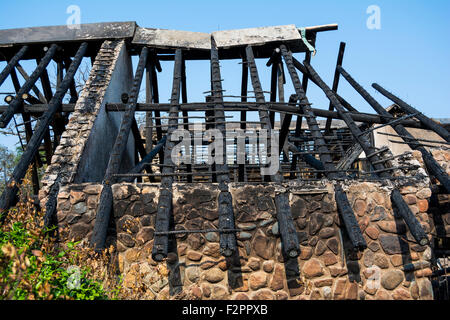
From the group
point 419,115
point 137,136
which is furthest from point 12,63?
point 419,115

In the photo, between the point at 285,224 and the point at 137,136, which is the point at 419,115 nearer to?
the point at 285,224

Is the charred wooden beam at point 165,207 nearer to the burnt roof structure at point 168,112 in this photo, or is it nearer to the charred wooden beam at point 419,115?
the burnt roof structure at point 168,112

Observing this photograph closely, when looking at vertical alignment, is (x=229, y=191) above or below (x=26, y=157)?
below

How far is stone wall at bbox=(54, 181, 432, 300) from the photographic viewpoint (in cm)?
438

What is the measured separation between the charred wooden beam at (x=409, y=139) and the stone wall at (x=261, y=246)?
1.61 metres

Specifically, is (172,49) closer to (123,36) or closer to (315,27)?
(123,36)

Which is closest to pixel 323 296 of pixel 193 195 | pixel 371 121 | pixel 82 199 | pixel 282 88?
pixel 193 195

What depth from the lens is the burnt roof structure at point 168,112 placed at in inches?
178

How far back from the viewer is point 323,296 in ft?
14.5

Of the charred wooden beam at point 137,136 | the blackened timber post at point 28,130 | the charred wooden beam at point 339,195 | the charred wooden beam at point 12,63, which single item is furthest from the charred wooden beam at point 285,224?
the charred wooden beam at point 12,63

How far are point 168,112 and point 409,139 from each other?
5.07 m
